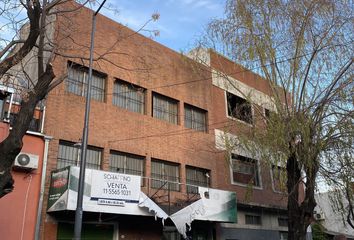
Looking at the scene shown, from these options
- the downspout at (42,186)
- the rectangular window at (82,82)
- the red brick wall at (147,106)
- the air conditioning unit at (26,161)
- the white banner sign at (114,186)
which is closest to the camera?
the air conditioning unit at (26,161)

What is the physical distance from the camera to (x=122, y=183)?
544 inches

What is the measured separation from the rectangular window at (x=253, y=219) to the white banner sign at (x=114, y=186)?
849 centimetres

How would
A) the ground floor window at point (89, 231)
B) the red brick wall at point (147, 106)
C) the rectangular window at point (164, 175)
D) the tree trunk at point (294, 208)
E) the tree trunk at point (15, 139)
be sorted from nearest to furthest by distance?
the tree trunk at point (15, 139) < the ground floor window at point (89, 231) < the tree trunk at point (294, 208) < the red brick wall at point (147, 106) < the rectangular window at point (164, 175)

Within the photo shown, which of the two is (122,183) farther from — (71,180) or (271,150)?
(271,150)

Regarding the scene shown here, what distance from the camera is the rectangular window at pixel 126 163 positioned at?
16000 millimetres

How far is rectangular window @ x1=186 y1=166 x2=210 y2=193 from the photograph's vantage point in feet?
61.9

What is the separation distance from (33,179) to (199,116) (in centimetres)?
1011

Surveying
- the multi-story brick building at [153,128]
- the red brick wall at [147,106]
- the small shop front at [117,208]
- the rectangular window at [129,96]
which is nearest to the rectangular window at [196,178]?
the multi-story brick building at [153,128]

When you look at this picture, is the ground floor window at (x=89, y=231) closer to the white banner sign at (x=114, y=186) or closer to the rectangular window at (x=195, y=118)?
the white banner sign at (x=114, y=186)

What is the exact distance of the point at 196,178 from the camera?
19.4m

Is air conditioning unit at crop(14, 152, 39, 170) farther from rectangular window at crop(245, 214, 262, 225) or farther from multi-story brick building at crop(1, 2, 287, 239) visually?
rectangular window at crop(245, 214, 262, 225)

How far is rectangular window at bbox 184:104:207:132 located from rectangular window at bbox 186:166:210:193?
7.06 ft

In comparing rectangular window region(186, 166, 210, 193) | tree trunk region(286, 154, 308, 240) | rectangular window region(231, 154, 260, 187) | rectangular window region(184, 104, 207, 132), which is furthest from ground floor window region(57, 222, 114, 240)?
rectangular window region(231, 154, 260, 187)

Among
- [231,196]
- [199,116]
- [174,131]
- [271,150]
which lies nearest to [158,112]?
[174,131]
